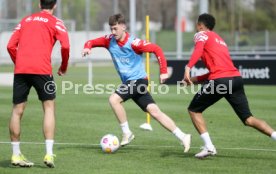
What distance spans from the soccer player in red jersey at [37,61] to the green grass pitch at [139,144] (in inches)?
20.6

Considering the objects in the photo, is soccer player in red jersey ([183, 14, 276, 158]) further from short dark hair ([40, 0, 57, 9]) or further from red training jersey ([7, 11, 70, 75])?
short dark hair ([40, 0, 57, 9])

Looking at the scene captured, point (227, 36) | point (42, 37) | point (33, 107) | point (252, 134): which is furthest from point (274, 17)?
point (42, 37)

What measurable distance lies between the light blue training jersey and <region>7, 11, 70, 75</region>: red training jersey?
1904mm

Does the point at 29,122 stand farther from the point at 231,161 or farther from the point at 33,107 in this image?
the point at 231,161

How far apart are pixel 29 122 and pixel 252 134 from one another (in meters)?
4.99

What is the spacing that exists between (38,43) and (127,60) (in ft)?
7.17

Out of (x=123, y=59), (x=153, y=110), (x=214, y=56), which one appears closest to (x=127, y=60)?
(x=123, y=59)

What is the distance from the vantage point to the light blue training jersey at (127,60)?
37.4ft

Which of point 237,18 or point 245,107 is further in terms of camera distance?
point 237,18

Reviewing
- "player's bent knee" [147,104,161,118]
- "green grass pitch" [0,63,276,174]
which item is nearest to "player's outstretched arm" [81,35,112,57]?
"player's bent knee" [147,104,161,118]

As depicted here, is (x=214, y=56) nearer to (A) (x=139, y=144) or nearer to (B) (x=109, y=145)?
(B) (x=109, y=145)

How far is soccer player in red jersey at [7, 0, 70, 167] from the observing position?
953 centimetres

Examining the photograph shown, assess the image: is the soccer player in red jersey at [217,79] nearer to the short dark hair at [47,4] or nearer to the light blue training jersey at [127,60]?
the light blue training jersey at [127,60]

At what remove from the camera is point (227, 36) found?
56.0 m
